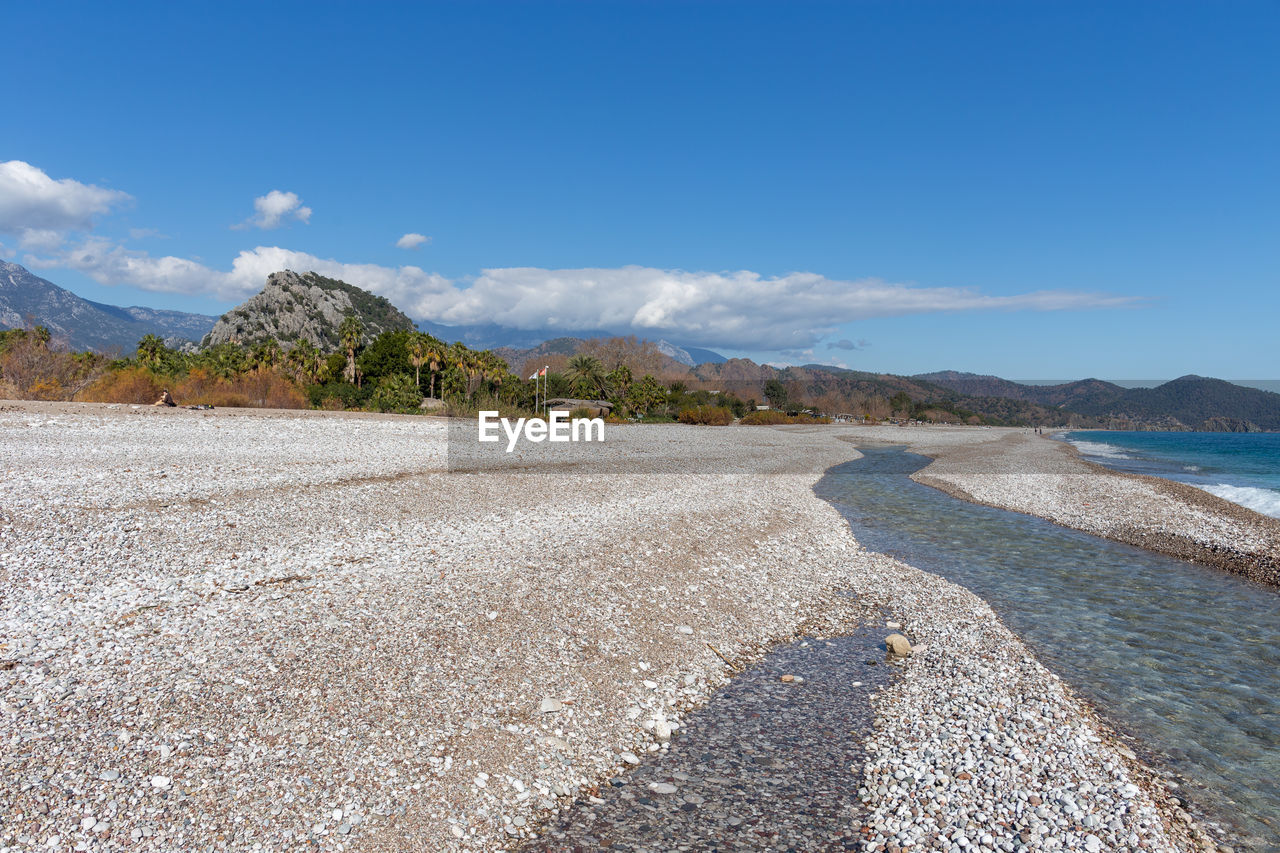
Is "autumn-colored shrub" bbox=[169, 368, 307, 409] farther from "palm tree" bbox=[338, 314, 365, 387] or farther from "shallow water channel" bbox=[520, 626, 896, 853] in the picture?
"shallow water channel" bbox=[520, 626, 896, 853]

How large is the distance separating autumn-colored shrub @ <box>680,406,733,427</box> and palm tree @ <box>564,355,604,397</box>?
31.0ft

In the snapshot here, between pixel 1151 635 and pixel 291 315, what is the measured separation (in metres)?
127

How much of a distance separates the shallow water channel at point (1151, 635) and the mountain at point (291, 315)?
347ft

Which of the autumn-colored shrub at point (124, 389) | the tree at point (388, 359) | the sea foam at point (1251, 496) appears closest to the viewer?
the sea foam at point (1251, 496)

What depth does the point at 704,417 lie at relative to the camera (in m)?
65.2

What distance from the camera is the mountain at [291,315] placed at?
10881 centimetres

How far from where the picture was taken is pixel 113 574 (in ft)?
28.1

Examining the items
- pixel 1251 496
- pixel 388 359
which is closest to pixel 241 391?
pixel 388 359

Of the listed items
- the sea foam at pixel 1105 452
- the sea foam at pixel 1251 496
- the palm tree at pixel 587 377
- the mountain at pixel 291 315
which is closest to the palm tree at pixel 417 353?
the palm tree at pixel 587 377

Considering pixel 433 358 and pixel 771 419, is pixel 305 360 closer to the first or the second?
pixel 433 358

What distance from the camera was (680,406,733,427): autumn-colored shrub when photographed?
64750 millimetres

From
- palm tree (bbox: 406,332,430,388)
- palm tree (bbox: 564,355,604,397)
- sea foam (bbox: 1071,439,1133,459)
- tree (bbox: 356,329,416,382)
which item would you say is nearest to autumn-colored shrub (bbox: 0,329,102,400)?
tree (bbox: 356,329,416,382)

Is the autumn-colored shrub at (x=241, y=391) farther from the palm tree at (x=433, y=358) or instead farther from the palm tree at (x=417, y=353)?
the palm tree at (x=433, y=358)

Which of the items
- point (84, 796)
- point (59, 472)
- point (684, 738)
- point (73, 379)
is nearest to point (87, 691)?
point (84, 796)
